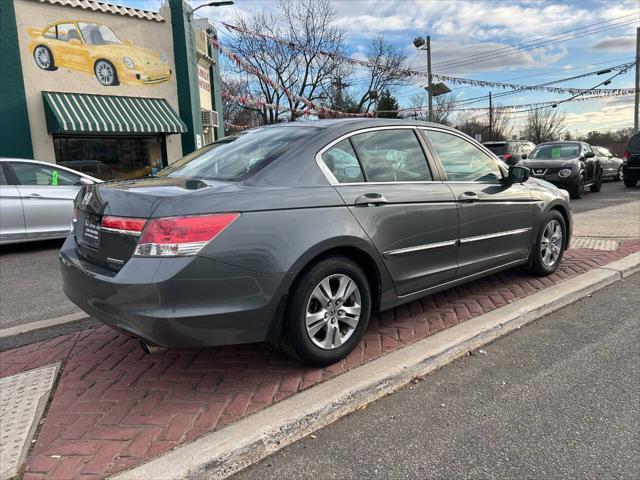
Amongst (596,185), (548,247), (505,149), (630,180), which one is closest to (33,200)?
(548,247)

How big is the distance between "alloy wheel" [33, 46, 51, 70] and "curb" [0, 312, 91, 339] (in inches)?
469

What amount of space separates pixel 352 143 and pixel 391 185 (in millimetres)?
406

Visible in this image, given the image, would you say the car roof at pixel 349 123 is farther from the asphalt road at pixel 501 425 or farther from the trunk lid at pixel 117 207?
the asphalt road at pixel 501 425

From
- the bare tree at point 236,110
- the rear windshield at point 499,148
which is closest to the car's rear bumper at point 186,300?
the rear windshield at point 499,148

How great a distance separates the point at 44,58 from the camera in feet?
44.9

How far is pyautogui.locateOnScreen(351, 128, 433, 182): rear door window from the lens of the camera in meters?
3.54

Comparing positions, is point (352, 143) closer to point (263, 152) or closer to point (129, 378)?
point (263, 152)

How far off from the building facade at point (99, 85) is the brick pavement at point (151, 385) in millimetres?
11625

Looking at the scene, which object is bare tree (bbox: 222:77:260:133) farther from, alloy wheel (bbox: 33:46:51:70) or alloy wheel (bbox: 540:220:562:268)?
alloy wheel (bbox: 540:220:562:268)

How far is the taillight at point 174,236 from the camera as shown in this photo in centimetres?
260

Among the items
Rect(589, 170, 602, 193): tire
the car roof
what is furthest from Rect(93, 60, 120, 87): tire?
Rect(589, 170, 602, 193): tire

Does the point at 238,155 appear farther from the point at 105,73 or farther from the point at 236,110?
the point at 236,110

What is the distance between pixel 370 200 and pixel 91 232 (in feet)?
5.83

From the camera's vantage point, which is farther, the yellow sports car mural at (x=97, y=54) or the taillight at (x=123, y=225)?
the yellow sports car mural at (x=97, y=54)
